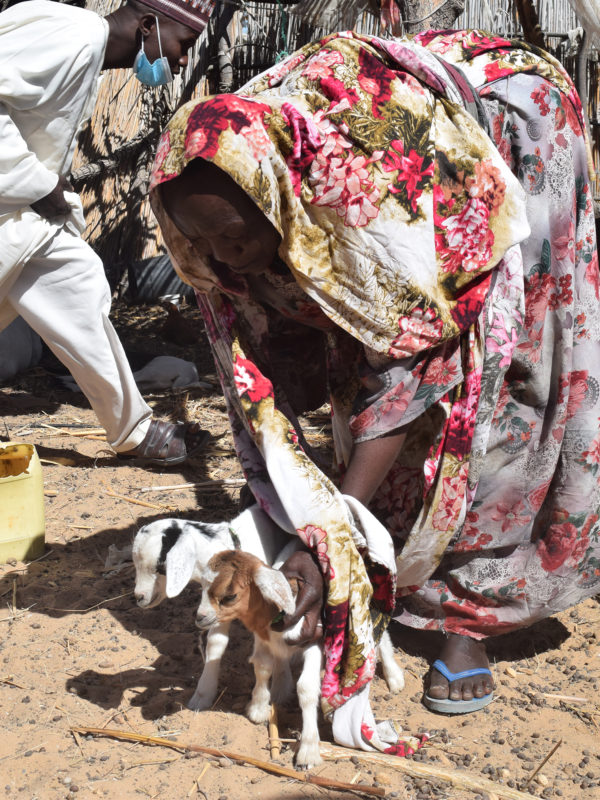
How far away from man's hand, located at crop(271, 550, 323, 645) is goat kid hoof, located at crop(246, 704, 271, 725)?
13.2 inches

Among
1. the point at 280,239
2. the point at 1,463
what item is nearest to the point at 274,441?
the point at 280,239

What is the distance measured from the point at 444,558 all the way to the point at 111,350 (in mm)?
2288

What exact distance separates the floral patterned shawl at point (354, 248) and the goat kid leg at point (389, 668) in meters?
0.29

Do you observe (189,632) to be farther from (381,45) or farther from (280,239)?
(381,45)

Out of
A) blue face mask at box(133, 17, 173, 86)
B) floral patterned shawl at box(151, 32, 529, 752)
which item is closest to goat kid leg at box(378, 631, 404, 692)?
floral patterned shawl at box(151, 32, 529, 752)

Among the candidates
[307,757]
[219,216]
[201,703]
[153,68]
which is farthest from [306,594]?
[153,68]

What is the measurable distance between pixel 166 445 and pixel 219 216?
267 cm

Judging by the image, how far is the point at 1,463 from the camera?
374 centimetres

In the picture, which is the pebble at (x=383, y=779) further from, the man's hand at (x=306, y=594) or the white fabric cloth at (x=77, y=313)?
the white fabric cloth at (x=77, y=313)

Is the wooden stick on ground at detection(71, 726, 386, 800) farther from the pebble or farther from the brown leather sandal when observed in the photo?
the brown leather sandal

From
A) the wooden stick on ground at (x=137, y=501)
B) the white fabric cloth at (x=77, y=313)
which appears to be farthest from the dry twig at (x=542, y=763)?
the white fabric cloth at (x=77, y=313)

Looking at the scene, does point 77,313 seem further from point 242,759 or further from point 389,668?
point 242,759

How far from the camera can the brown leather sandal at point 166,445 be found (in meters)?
4.68

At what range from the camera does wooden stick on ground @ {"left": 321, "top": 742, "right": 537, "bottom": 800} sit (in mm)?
2402
